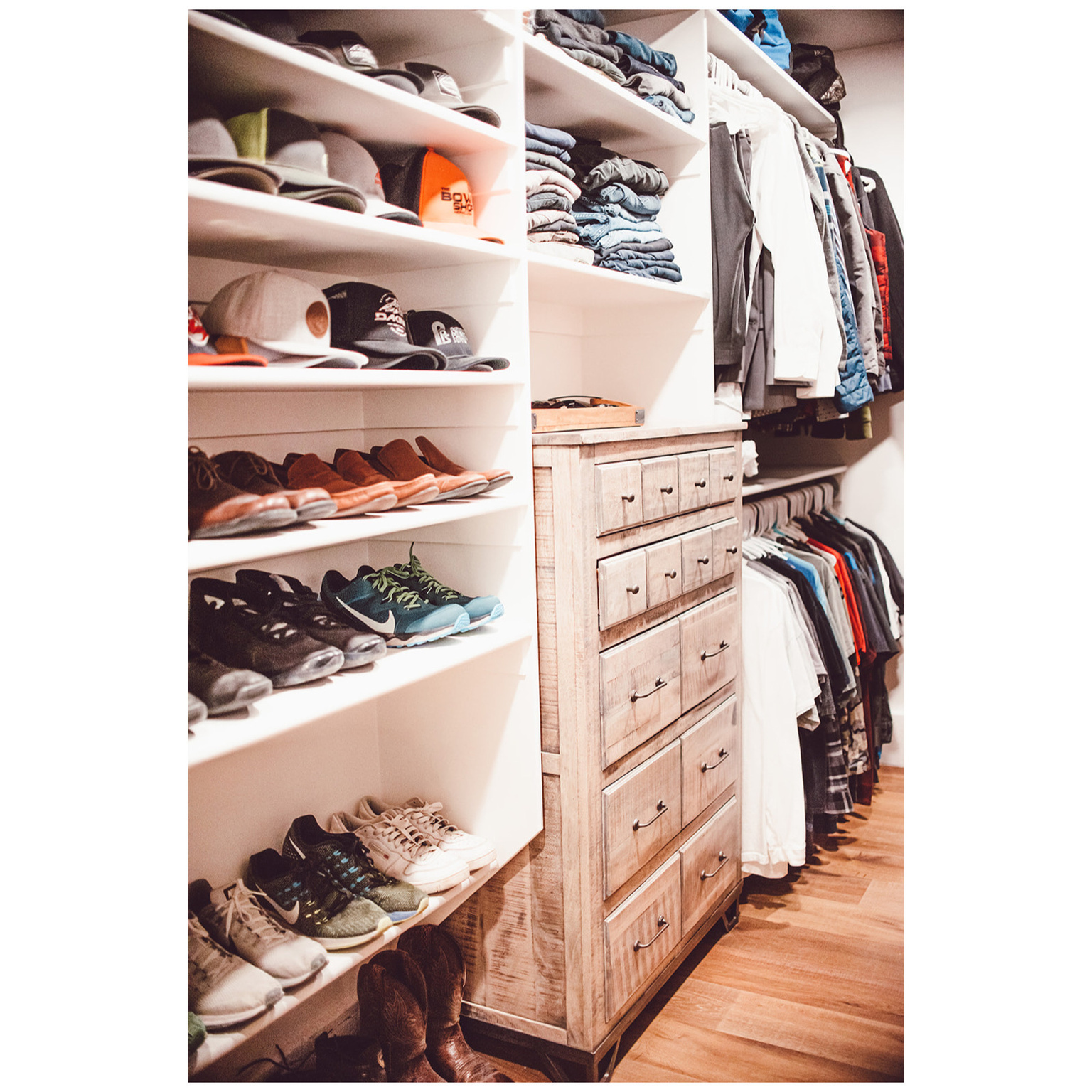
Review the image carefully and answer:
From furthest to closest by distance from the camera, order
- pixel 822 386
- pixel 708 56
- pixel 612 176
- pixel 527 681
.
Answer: pixel 822 386 < pixel 708 56 < pixel 612 176 < pixel 527 681

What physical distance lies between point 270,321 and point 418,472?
41 centimetres

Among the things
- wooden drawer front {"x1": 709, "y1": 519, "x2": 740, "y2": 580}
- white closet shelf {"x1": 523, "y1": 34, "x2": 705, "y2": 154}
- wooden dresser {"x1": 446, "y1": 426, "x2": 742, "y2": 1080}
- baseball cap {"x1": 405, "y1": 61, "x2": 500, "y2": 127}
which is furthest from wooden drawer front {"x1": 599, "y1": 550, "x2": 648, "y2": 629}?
white closet shelf {"x1": 523, "y1": 34, "x2": 705, "y2": 154}

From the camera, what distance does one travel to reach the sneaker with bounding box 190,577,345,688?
4.47 feet

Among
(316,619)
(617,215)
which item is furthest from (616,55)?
(316,619)

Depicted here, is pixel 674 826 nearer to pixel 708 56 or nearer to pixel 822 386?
pixel 822 386

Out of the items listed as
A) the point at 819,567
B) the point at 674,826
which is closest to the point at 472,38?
the point at 674,826

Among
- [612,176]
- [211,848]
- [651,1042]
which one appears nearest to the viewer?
[211,848]

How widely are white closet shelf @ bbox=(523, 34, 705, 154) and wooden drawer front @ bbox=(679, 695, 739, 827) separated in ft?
4.61

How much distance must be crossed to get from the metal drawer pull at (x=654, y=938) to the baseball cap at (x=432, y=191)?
1397 mm

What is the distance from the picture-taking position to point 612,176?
2.30 m

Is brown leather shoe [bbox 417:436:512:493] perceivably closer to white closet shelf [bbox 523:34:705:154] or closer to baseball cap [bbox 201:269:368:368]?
baseball cap [bbox 201:269:368:368]

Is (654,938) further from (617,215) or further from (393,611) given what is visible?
(617,215)
